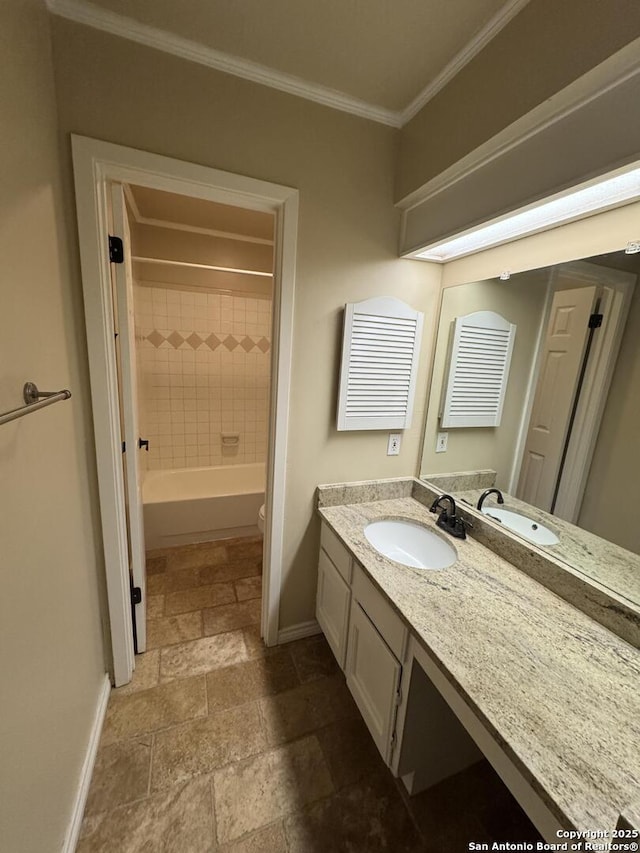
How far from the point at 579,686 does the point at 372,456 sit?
1136 mm

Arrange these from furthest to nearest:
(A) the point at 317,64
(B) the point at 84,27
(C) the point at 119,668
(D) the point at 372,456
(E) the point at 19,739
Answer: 1. (D) the point at 372,456
2. (C) the point at 119,668
3. (A) the point at 317,64
4. (B) the point at 84,27
5. (E) the point at 19,739

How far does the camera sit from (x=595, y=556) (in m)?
1.11

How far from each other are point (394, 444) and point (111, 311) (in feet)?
4.66

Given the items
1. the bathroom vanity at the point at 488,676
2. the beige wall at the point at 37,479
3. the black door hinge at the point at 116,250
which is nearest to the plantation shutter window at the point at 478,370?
the bathroom vanity at the point at 488,676

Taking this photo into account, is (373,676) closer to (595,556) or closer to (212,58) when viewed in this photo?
(595,556)

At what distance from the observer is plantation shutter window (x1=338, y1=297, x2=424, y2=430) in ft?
5.10

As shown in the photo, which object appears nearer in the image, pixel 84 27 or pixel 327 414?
pixel 84 27

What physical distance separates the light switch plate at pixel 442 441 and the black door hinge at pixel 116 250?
65.4 inches

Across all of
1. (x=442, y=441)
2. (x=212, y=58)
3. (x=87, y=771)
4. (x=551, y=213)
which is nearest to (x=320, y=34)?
(x=212, y=58)

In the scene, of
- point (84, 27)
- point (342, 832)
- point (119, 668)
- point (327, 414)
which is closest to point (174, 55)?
point (84, 27)

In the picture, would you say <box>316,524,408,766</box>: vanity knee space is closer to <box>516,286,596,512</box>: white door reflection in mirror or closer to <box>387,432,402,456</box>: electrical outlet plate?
<box>387,432,402,456</box>: electrical outlet plate

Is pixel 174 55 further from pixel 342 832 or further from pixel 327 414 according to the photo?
pixel 342 832

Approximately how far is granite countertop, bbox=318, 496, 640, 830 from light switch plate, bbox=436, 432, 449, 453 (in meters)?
0.59

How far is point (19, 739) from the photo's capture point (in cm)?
77
